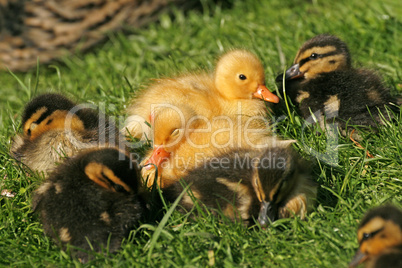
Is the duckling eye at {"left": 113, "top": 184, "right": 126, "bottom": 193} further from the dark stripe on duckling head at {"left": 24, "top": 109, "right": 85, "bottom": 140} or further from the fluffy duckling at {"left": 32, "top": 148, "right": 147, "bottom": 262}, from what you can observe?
the dark stripe on duckling head at {"left": 24, "top": 109, "right": 85, "bottom": 140}

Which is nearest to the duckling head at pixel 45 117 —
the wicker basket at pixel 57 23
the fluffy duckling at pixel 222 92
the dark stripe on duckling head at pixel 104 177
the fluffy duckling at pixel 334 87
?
the fluffy duckling at pixel 222 92

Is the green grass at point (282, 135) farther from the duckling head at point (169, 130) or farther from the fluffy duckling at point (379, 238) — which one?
the duckling head at point (169, 130)

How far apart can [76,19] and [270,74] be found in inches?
104

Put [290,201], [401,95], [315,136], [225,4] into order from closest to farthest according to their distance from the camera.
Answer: [290,201] < [315,136] < [401,95] < [225,4]

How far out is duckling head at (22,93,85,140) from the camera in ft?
10.5

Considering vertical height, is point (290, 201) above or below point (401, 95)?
above

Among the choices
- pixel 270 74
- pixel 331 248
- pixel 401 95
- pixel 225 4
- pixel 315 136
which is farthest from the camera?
pixel 225 4

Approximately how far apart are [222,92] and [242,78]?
0.18 metres

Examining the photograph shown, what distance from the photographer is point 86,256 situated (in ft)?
8.31

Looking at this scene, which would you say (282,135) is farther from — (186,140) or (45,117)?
(45,117)

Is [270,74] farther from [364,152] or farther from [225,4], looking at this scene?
[225,4]

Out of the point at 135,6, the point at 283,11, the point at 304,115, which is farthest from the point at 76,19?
the point at 304,115

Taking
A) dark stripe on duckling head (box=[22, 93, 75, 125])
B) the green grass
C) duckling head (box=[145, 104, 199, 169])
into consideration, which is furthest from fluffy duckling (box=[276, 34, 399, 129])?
dark stripe on duckling head (box=[22, 93, 75, 125])

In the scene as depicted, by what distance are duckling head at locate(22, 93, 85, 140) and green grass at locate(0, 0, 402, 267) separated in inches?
10.6
